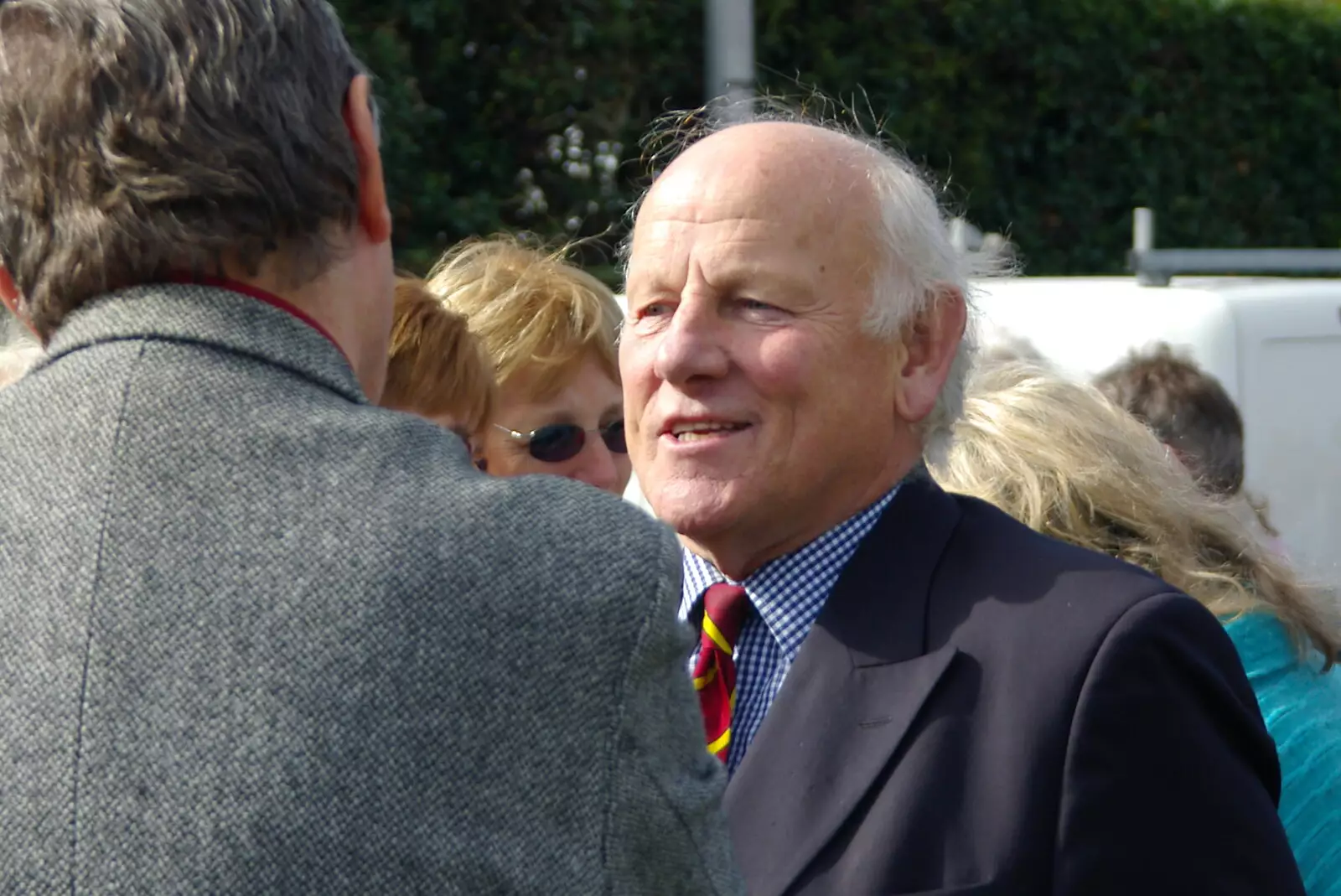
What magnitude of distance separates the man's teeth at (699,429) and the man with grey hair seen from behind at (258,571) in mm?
942

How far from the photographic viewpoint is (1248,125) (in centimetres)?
1057

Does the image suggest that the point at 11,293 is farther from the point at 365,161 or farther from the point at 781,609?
the point at 781,609

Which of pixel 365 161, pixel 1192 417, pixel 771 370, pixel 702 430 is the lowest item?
pixel 1192 417

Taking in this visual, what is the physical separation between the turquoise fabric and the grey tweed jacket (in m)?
1.45

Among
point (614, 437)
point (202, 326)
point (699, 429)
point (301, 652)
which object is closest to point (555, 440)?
point (614, 437)

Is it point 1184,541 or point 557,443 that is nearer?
point 1184,541

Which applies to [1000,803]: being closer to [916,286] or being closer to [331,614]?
[916,286]

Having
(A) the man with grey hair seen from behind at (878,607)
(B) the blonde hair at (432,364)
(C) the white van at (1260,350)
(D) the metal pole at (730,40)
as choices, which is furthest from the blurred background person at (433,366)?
(D) the metal pole at (730,40)

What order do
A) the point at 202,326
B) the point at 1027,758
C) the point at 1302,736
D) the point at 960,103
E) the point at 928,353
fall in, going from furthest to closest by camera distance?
the point at 960,103
the point at 1302,736
the point at 928,353
the point at 1027,758
the point at 202,326

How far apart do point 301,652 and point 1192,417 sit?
3115mm

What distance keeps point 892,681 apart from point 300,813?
987 mm

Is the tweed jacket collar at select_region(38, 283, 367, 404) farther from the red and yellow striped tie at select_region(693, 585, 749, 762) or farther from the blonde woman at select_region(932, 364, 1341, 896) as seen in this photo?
the blonde woman at select_region(932, 364, 1341, 896)

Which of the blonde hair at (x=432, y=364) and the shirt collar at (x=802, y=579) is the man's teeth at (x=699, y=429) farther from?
the blonde hair at (x=432, y=364)

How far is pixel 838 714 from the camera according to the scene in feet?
6.70
